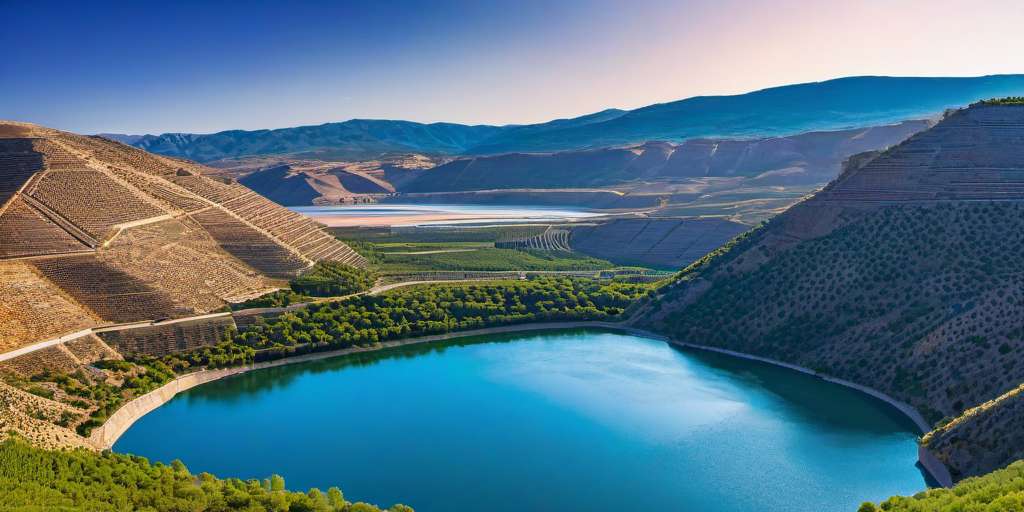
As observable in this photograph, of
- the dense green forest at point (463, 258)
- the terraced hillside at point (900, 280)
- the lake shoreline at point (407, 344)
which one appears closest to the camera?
the lake shoreline at point (407, 344)

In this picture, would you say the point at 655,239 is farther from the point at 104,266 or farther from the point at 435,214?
the point at 104,266

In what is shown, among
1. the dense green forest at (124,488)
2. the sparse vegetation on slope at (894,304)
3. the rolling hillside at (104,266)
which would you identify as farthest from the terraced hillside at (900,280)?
the rolling hillside at (104,266)

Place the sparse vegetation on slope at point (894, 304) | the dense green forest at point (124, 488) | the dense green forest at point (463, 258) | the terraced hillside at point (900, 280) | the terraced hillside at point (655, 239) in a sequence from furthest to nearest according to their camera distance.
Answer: the terraced hillside at point (655, 239)
the dense green forest at point (463, 258)
the terraced hillside at point (900, 280)
the sparse vegetation on slope at point (894, 304)
the dense green forest at point (124, 488)

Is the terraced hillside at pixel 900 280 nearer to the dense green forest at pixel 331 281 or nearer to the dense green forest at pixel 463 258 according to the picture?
the dense green forest at pixel 463 258

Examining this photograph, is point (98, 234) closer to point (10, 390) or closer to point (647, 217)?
point (10, 390)

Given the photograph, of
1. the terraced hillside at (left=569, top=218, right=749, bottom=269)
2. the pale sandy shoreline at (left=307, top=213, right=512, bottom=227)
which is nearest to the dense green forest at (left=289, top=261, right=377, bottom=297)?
the terraced hillside at (left=569, top=218, right=749, bottom=269)

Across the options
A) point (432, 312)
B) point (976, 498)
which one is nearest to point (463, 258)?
point (432, 312)
